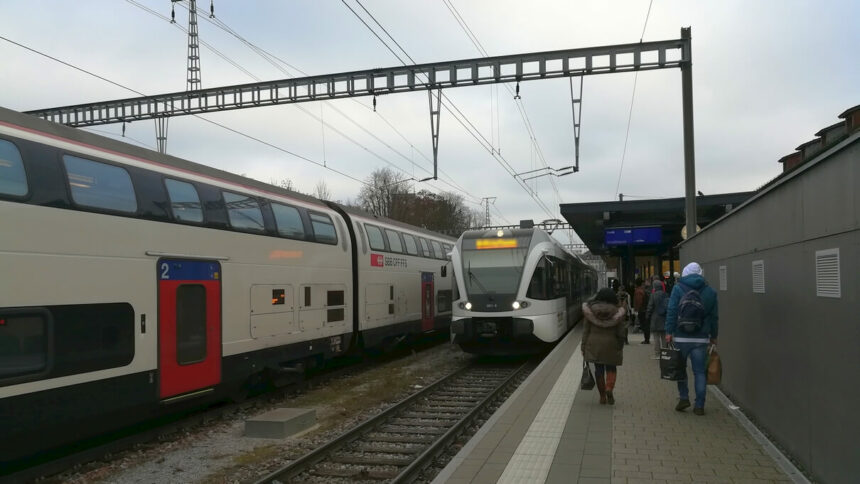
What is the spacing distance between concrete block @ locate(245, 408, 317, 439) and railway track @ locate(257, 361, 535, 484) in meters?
0.86

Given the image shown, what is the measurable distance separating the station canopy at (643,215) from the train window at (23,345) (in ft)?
62.0

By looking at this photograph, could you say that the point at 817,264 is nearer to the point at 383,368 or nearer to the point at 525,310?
the point at 525,310

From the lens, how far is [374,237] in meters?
15.1

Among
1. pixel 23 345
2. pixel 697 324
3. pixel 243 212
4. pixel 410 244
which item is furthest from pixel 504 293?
pixel 23 345

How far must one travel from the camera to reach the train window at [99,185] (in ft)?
22.0

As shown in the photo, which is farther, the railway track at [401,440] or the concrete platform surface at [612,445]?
the railway track at [401,440]

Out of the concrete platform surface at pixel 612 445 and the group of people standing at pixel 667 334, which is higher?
the group of people standing at pixel 667 334

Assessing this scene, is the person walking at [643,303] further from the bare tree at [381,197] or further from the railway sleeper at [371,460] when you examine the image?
the bare tree at [381,197]

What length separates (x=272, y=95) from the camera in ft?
54.2

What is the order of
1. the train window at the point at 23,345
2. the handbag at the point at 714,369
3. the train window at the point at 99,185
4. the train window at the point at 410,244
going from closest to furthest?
1. the train window at the point at 23,345
2. the train window at the point at 99,185
3. the handbag at the point at 714,369
4. the train window at the point at 410,244

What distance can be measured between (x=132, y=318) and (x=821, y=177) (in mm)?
7024

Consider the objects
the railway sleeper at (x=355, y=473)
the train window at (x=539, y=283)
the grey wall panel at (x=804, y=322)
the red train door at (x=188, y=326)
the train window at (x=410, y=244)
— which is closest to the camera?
the grey wall panel at (x=804, y=322)

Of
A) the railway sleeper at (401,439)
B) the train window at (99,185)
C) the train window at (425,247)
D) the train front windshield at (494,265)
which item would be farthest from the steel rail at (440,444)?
the train window at (425,247)

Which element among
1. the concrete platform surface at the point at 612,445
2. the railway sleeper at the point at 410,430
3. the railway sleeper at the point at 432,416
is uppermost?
the concrete platform surface at the point at 612,445
